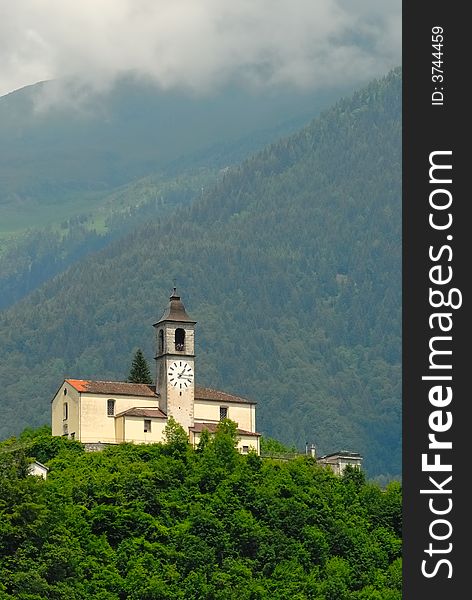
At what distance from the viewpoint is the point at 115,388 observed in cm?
8794

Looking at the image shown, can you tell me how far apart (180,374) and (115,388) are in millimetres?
3656

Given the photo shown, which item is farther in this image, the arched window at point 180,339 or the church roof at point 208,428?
the arched window at point 180,339

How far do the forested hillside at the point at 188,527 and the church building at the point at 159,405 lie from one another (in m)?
2.79

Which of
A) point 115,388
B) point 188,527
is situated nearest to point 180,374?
point 115,388

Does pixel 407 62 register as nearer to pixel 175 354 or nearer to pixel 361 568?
pixel 361 568

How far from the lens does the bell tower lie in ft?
288

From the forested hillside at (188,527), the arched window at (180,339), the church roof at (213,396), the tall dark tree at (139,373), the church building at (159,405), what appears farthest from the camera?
the tall dark tree at (139,373)

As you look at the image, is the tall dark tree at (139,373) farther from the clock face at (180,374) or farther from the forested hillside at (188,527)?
the forested hillside at (188,527)

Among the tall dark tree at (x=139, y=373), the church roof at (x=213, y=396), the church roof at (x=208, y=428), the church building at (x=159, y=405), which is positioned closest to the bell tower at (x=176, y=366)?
the church building at (x=159, y=405)

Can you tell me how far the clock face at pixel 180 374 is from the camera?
88.3 m

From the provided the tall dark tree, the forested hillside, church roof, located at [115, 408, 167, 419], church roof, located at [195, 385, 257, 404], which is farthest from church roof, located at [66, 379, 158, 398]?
the tall dark tree

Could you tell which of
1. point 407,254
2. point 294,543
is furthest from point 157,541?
point 407,254

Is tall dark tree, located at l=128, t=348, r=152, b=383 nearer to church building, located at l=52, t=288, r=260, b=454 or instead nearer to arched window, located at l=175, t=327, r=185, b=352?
church building, located at l=52, t=288, r=260, b=454

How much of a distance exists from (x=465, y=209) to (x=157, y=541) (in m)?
54.2
